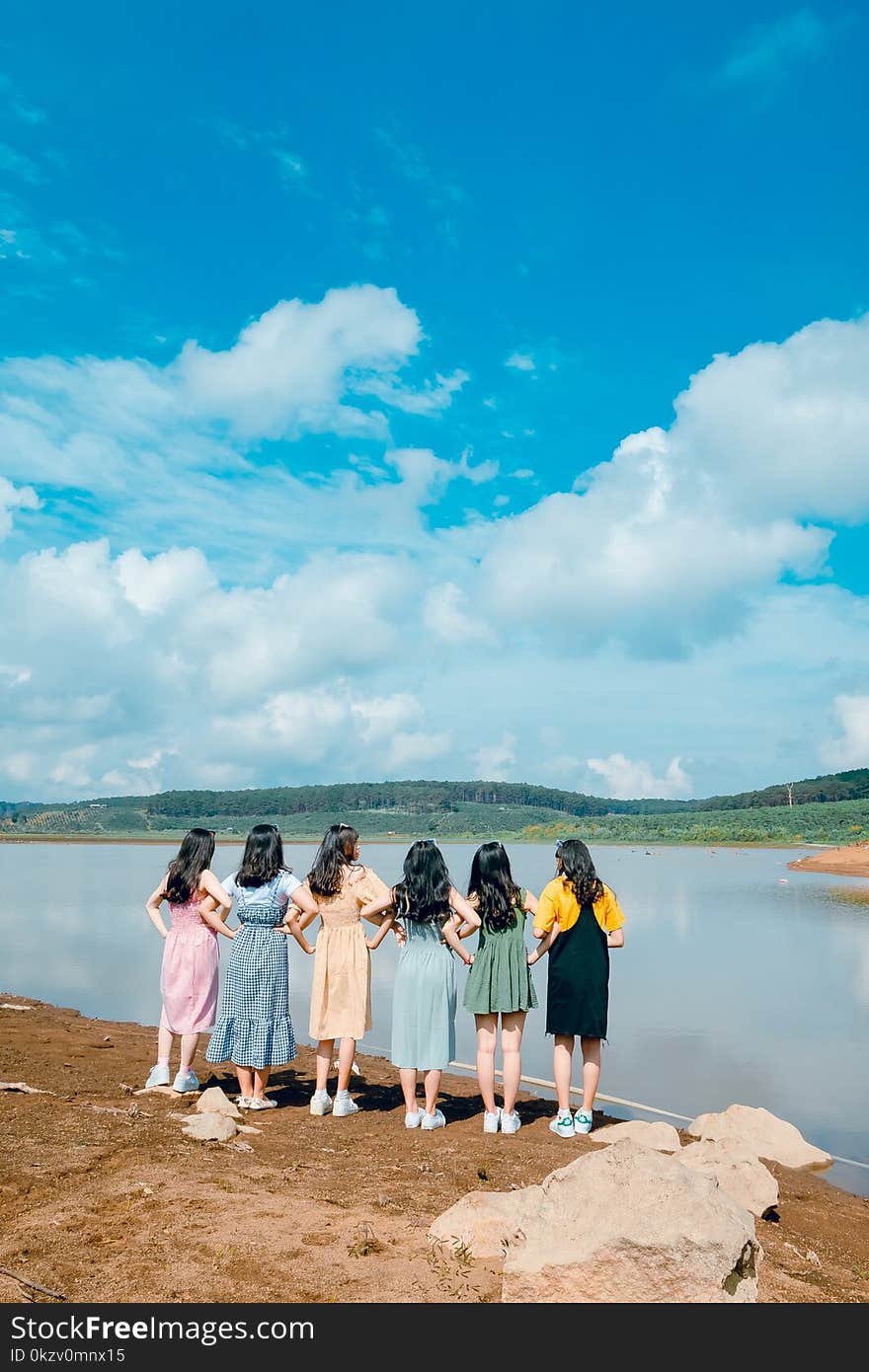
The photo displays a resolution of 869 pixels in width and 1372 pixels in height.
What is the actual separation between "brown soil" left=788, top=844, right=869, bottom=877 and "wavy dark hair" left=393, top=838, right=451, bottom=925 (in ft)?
133

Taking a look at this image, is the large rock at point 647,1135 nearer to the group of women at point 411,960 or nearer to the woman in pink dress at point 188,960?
the group of women at point 411,960

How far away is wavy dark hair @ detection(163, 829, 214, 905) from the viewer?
7.41 m

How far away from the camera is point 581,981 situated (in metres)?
6.86

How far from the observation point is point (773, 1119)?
6.96 metres

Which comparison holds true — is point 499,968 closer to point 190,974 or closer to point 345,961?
point 345,961

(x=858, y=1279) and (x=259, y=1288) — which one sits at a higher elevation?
(x=259, y=1288)

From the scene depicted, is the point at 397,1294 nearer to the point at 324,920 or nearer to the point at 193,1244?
the point at 193,1244

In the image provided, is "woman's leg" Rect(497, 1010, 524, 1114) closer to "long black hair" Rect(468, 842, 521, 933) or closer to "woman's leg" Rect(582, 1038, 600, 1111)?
"woman's leg" Rect(582, 1038, 600, 1111)

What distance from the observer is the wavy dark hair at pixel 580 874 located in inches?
272

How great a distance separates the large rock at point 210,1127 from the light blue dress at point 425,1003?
1.34 metres

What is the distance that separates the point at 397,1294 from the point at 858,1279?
2.27m

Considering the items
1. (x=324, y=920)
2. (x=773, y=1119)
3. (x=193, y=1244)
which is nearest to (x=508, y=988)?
(x=324, y=920)

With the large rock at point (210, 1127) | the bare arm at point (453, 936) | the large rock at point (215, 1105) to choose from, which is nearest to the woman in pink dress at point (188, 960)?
the large rock at point (215, 1105)

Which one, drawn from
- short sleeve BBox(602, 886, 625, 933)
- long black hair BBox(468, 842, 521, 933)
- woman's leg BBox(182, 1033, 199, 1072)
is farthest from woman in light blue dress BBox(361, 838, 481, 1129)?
woman's leg BBox(182, 1033, 199, 1072)
